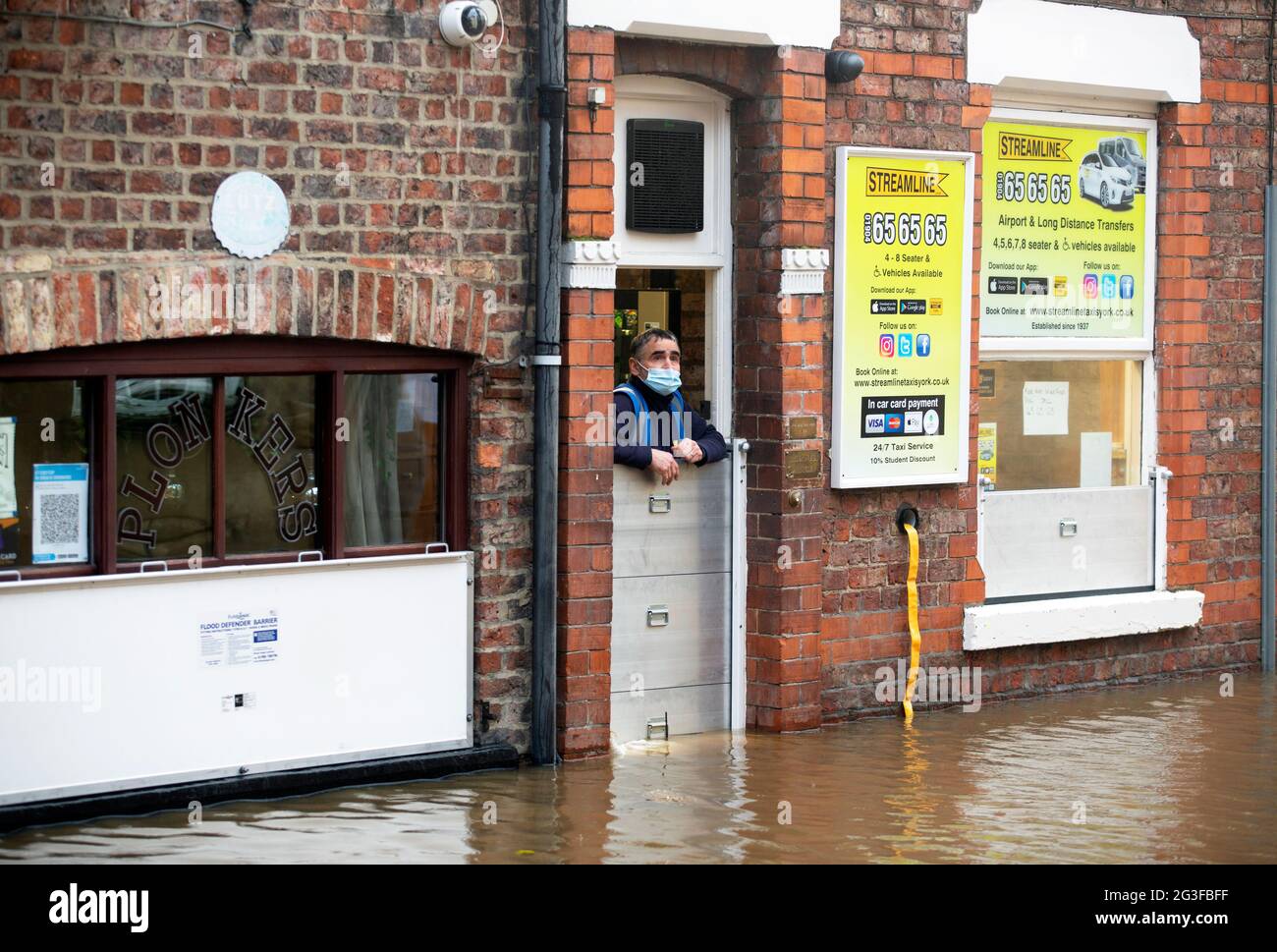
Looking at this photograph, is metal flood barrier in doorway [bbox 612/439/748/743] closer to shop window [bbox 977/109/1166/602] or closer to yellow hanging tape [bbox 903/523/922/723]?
yellow hanging tape [bbox 903/523/922/723]

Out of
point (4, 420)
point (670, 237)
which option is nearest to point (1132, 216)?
point (670, 237)

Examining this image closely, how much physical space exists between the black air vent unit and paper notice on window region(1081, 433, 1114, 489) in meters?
3.25

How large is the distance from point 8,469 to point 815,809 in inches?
146

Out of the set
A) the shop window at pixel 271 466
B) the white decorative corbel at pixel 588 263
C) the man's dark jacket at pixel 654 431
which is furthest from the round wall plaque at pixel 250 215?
the man's dark jacket at pixel 654 431

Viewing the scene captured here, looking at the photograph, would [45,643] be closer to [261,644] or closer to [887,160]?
[261,644]

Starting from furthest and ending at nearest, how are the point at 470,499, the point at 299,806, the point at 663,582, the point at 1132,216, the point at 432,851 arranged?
the point at 1132,216
the point at 663,582
the point at 470,499
the point at 299,806
the point at 432,851

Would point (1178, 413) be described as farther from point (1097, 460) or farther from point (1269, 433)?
point (1269, 433)

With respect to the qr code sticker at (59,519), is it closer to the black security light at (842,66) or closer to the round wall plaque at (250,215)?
the round wall plaque at (250,215)

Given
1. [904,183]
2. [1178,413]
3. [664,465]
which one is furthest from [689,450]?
[1178,413]

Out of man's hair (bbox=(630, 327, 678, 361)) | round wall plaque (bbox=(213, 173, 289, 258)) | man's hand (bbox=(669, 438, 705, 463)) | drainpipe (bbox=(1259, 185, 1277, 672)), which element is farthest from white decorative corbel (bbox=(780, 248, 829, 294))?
drainpipe (bbox=(1259, 185, 1277, 672))

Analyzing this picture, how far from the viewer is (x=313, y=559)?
8828mm

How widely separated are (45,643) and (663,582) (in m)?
3.40

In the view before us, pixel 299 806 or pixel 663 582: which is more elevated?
pixel 663 582

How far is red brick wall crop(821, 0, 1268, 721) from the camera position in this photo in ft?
35.5
